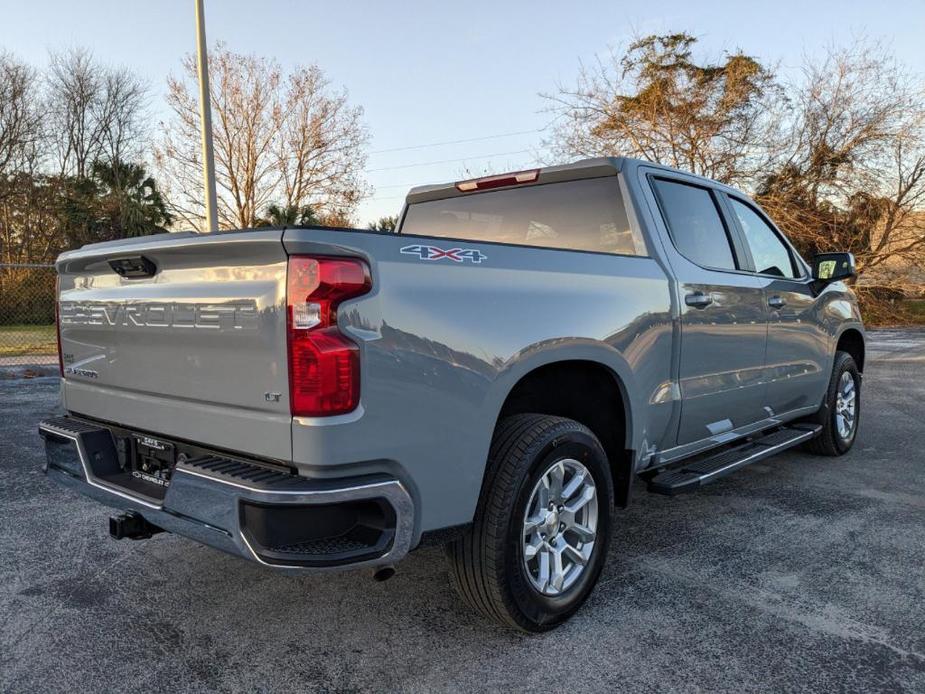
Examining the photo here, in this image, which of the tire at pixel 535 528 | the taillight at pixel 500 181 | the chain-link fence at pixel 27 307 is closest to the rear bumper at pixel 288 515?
the tire at pixel 535 528

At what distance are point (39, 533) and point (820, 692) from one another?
12.5 ft

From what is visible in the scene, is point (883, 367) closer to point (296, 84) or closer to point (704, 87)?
point (704, 87)

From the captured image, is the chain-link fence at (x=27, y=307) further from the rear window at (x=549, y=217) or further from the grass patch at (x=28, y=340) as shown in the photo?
the rear window at (x=549, y=217)

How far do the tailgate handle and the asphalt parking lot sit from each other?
1395 millimetres

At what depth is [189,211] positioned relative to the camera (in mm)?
26547

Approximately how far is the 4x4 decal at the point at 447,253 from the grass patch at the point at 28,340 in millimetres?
12248

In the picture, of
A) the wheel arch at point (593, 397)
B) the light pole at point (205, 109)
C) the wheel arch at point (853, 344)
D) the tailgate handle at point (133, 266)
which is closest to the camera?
the tailgate handle at point (133, 266)

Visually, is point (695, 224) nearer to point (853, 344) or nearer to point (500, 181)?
point (500, 181)

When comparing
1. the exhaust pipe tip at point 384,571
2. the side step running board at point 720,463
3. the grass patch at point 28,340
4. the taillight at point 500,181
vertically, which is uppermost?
the taillight at point 500,181

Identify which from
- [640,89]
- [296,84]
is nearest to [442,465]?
[640,89]

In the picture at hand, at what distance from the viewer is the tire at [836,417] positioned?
5340mm

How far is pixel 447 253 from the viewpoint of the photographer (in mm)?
2361

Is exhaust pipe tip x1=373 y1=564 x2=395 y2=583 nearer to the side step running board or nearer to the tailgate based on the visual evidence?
the tailgate

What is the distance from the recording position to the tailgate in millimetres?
2156
